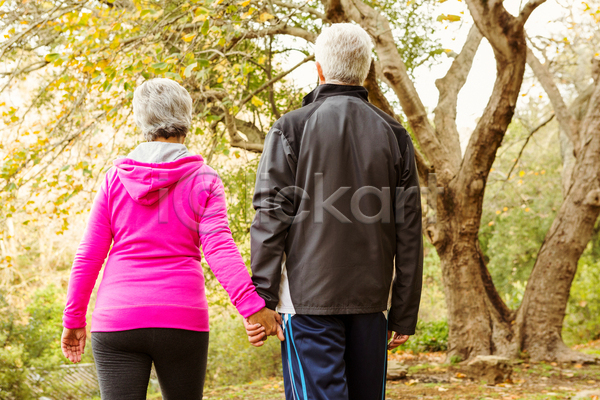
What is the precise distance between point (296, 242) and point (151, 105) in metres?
0.75

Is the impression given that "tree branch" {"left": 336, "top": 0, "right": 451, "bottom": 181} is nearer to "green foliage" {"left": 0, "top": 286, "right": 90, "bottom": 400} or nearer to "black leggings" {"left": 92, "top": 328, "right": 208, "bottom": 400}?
"black leggings" {"left": 92, "top": 328, "right": 208, "bottom": 400}

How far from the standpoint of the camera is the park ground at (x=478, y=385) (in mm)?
4418

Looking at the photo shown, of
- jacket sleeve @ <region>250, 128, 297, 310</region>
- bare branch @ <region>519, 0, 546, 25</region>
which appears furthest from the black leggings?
bare branch @ <region>519, 0, 546, 25</region>

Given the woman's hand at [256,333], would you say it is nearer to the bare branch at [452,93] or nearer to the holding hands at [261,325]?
the holding hands at [261,325]

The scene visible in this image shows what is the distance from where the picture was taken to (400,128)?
1.99 m

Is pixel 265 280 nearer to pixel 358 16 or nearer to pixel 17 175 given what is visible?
pixel 358 16

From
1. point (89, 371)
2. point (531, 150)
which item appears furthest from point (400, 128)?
point (531, 150)

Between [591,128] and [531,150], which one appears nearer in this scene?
[591,128]

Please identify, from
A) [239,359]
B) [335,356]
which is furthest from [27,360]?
[335,356]

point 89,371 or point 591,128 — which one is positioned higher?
point 591,128

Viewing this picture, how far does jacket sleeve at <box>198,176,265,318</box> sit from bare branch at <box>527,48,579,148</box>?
6.37 m

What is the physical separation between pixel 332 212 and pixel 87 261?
35.4 inches

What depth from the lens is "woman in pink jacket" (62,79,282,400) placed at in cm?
170

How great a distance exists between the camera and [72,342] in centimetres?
188
